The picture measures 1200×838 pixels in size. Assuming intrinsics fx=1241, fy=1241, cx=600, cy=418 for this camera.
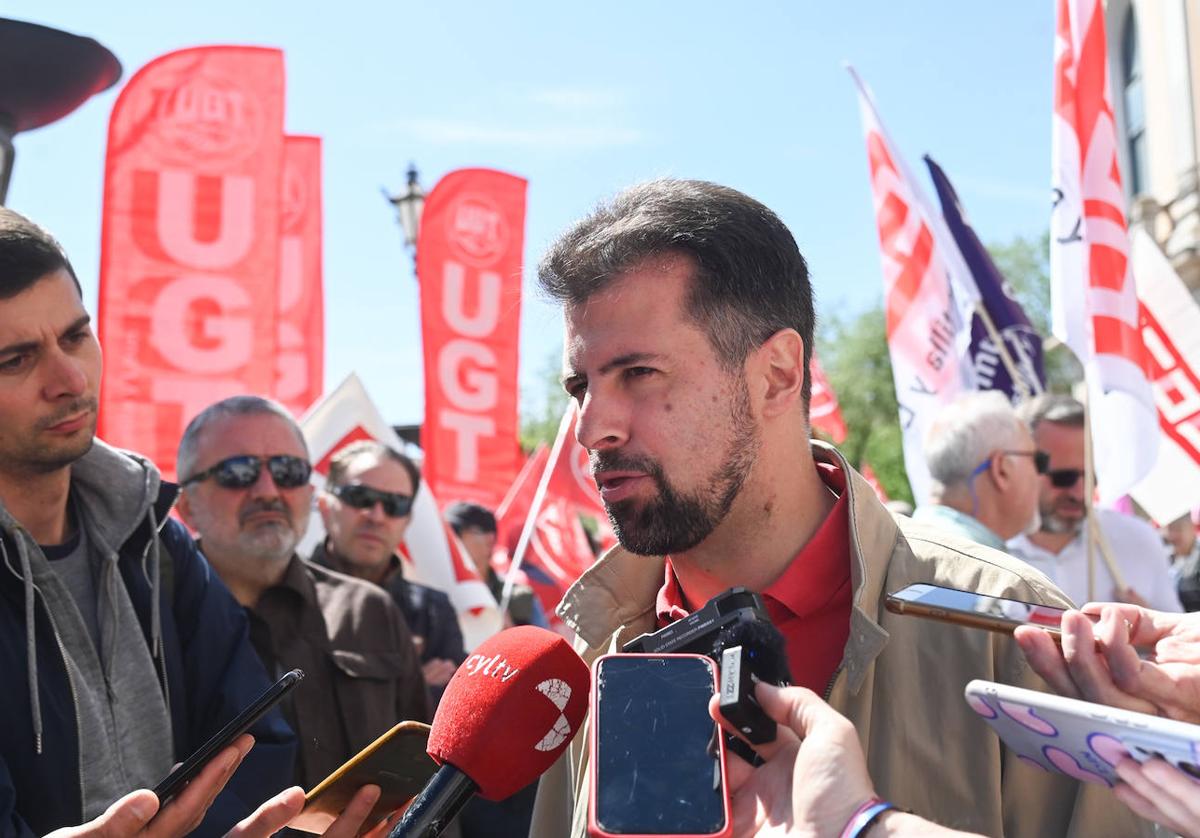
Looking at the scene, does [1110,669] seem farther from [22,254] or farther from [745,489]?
[22,254]

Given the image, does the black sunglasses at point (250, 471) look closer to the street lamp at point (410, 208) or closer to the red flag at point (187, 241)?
the red flag at point (187, 241)

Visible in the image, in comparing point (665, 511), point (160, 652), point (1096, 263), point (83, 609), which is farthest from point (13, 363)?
point (1096, 263)

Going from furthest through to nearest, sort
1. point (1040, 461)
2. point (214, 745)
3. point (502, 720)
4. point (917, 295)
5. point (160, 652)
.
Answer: point (917, 295) → point (1040, 461) → point (160, 652) → point (214, 745) → point (502, 720)

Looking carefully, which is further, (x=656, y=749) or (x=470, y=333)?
(x=470, y=333)

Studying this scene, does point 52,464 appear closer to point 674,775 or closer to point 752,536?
point 752,536

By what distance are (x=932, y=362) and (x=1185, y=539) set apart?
226 inches

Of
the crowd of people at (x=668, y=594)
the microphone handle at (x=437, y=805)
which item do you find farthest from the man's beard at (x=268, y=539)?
the microphone handle at (x=437, y=805)

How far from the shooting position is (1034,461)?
495 cm

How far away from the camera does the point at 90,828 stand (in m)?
1.87

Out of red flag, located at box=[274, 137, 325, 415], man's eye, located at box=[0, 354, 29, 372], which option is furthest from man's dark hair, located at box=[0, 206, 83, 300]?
red flag, located at box=[274, 137, 325, 415]

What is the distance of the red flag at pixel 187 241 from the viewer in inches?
237

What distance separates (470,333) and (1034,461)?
503cm

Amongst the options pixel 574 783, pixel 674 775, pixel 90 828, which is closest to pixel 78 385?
pixel 90 828

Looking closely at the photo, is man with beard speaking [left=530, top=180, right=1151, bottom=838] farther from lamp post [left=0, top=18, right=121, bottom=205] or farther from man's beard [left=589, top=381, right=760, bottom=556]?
lamp post [left=0, top=18, right=121, bottom=205]
